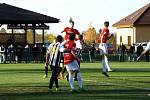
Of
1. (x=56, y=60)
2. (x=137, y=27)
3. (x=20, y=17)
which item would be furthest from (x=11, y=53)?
(x=137, y=27)

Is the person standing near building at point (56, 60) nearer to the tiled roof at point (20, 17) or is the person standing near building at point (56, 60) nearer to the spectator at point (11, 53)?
the spectator at point (11, 53)

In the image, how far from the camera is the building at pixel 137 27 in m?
88.1

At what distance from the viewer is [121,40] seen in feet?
312

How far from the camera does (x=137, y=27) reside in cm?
8875

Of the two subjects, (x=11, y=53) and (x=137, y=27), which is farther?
(x=137, y=27)

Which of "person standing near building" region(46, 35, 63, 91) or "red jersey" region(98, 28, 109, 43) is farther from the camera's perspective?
"red jersey" region(98, 28, 109, 43)

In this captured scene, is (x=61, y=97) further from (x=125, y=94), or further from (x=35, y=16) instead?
(x=35, y=16)

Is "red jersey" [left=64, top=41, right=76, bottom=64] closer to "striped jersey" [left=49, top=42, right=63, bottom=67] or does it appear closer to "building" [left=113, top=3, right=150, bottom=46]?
"striped jersey" [left=49, top=42, right=63, bottom=67]

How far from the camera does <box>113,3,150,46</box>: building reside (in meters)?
88.1

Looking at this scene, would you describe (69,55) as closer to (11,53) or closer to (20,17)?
(11,53)

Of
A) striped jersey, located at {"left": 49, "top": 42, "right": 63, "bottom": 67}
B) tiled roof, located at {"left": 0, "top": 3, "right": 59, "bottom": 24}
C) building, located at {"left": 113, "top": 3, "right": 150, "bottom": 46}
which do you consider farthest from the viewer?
building, located at {"left": 113, "top": 3, "right": 150, "bottom": 46}

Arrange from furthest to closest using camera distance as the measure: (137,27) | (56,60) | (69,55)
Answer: (137,27) → (56,60) → (69,55)

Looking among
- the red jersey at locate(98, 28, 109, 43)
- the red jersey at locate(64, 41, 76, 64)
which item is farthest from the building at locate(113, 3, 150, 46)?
the red jersey at locate(64, 41, 76, 64)

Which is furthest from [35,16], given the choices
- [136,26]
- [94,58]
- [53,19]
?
[136,26]
